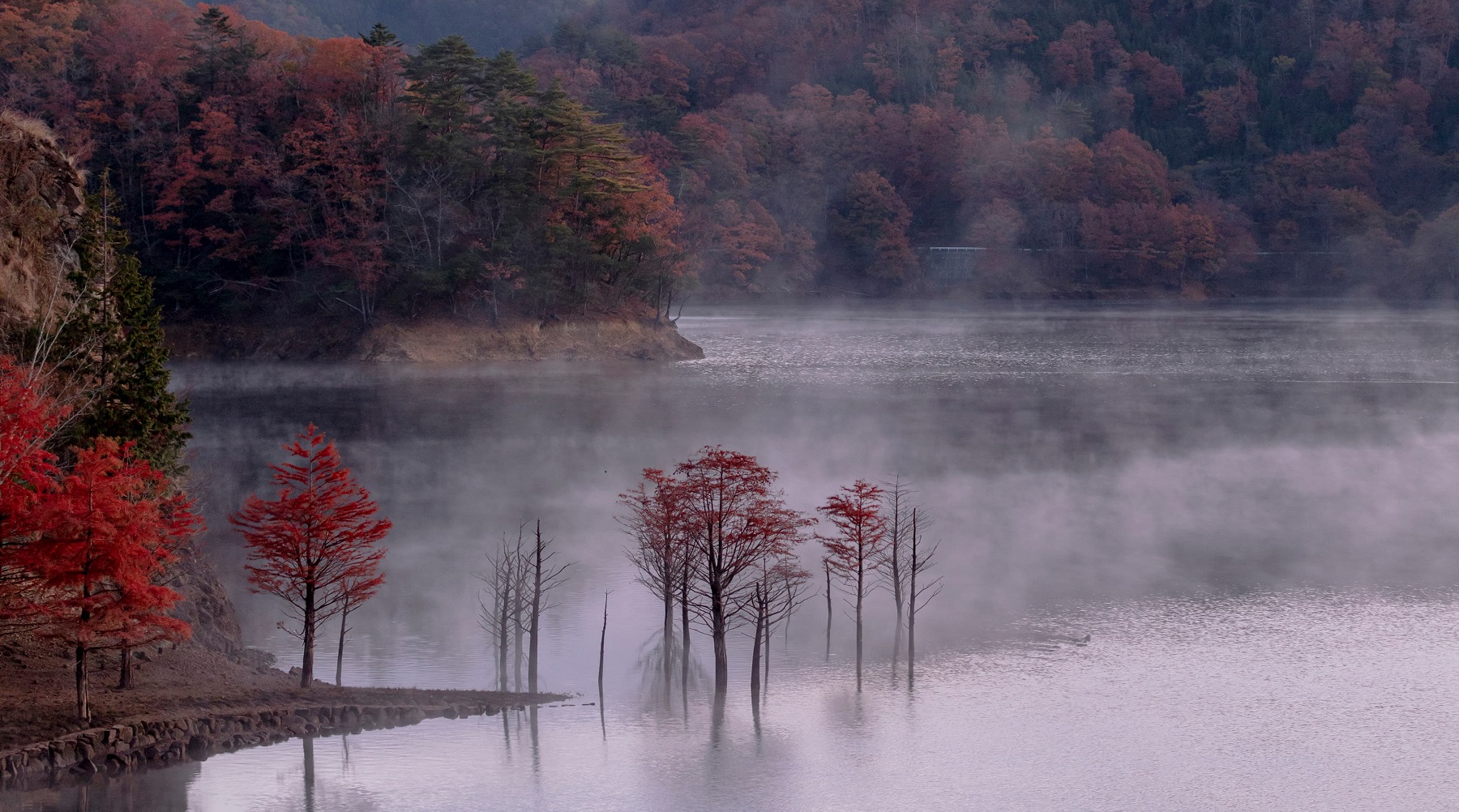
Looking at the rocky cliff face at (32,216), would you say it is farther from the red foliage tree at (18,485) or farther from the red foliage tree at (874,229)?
the red foliage tree at (874,229)

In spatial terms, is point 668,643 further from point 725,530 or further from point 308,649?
point 308,649

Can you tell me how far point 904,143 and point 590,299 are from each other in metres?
75.3

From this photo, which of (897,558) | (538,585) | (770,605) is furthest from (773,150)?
(538,585)

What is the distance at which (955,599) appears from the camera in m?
30.8

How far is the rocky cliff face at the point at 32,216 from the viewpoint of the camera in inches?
986

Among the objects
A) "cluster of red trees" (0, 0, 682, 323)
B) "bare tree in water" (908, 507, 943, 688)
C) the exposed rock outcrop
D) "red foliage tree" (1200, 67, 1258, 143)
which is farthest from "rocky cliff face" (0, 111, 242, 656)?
"red foliage tree" (1200, 67, 1258, 143)

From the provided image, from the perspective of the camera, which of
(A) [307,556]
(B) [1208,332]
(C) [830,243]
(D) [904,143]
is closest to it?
→ (A) [307,556]

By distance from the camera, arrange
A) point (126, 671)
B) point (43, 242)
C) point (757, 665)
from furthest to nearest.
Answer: point (43, 242) → point (757, 665) → point (126, 671)

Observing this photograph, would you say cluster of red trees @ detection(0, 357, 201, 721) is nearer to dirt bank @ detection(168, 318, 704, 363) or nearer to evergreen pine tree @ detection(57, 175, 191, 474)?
evergreen pine tree @ detection(57, 175, 191, 474)

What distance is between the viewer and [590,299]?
7581 cm

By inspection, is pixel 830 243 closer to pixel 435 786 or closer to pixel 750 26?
pixel 750 26

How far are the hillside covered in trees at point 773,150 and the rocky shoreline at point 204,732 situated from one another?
51.2 m

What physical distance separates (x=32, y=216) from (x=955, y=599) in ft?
68.0

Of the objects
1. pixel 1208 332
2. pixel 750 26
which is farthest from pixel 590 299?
pixel 750 26
